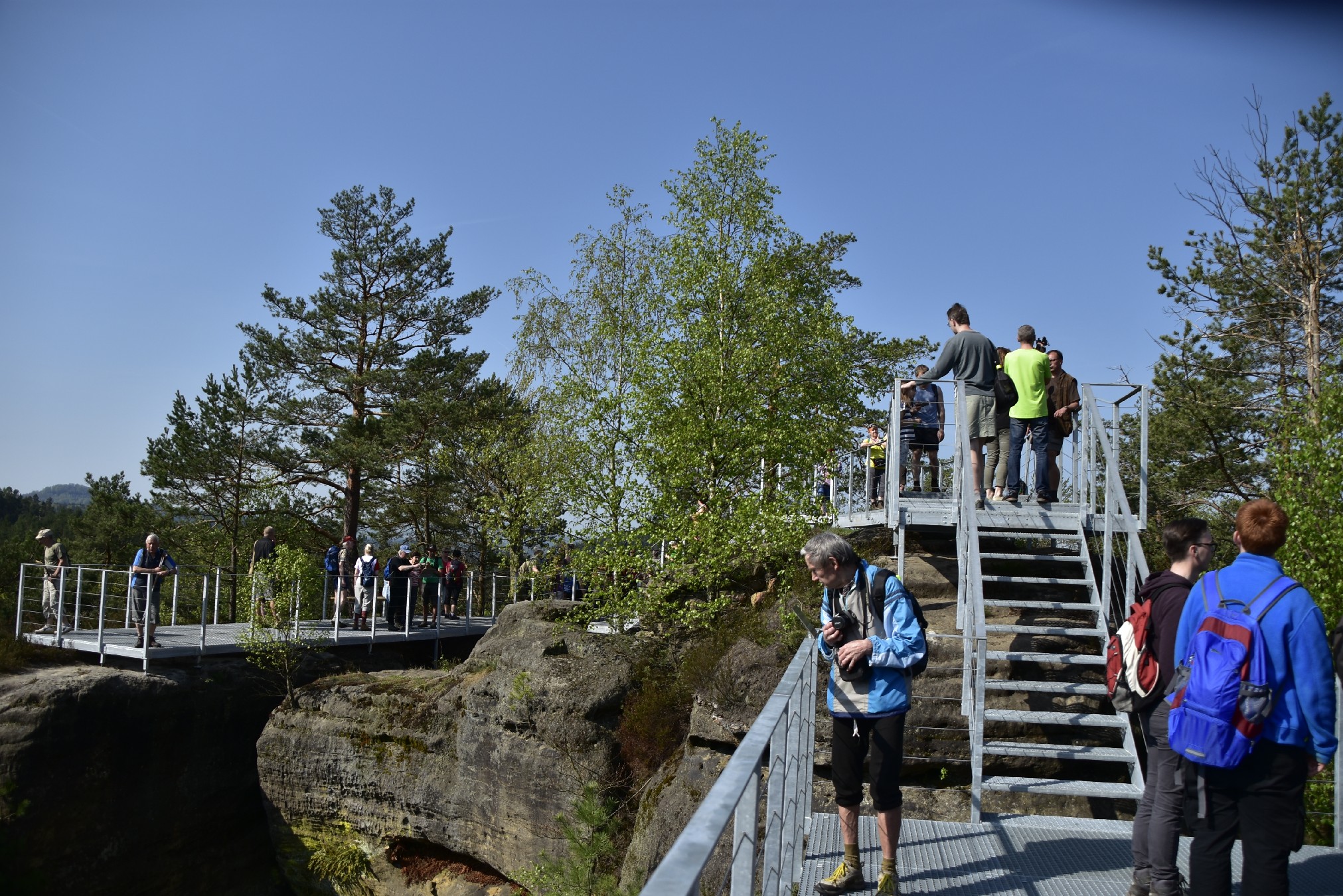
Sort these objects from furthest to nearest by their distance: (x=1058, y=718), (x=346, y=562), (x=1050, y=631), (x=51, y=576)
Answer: (x=346, y=562)
(x=51, y=576)
(x=1050, y=631)
(x=1058, y=718)

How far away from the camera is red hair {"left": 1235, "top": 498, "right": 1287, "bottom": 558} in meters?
3.57

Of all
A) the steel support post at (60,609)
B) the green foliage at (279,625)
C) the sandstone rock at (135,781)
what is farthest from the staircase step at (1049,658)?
the steel support post at (60,609)

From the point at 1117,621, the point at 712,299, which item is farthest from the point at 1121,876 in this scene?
the point at 712,299

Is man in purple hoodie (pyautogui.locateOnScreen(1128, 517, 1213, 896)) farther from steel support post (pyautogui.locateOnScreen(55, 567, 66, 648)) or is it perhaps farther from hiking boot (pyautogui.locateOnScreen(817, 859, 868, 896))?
steel support post (pyautogui.locateOnScreen(55, 567, 66, 648))

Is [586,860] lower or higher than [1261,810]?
lower

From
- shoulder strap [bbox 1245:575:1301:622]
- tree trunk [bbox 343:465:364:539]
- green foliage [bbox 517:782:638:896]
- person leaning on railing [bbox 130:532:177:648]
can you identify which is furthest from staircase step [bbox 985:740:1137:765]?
tree trunk [bbox 343:465:364:539]

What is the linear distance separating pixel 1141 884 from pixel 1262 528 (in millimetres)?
1735

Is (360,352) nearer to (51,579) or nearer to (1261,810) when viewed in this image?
(51,579)

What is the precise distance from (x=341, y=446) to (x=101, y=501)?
35.3 ft

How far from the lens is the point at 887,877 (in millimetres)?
4223

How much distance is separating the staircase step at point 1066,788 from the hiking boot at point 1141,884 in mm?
1678

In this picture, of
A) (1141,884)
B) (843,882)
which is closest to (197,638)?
(843,882)

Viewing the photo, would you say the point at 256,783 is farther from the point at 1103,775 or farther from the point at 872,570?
the point at 872,570

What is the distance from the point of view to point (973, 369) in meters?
9.25
